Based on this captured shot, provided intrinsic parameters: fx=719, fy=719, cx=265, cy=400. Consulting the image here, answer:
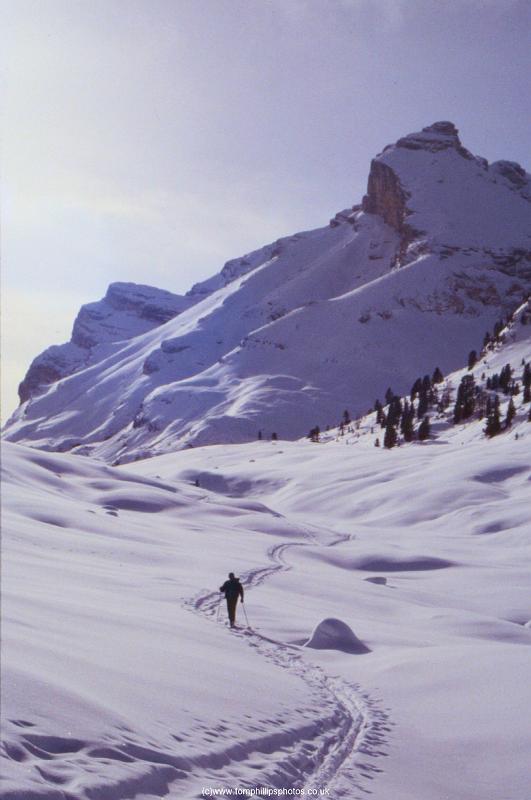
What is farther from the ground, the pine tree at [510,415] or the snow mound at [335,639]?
the pine tree at [510,415]

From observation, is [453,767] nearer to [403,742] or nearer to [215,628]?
[403,742]

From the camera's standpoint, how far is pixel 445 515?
58.6 m

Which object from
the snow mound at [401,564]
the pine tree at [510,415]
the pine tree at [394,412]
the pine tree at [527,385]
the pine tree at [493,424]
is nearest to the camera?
the snow mound at [401,564]

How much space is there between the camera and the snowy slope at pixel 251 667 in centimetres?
709

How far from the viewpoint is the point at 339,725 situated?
10164mm

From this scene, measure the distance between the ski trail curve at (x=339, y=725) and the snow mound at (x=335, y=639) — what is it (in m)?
0.49

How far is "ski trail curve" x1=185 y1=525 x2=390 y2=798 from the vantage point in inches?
310

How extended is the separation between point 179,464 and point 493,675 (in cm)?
11068

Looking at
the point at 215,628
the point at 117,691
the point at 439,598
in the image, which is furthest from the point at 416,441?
the point at 117,691

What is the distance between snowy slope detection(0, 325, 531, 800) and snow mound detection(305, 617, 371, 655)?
0.03 meters

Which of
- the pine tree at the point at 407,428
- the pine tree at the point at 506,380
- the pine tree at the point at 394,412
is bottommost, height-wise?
the pine tree at the point at 407,428

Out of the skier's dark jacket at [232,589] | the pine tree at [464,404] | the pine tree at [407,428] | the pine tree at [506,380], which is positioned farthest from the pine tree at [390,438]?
the skier's dark jacket at [232,589]

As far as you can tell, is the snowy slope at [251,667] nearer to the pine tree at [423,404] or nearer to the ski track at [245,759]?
the ski track at [245,759]


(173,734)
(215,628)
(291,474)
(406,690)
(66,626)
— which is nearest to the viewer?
(173,734)
